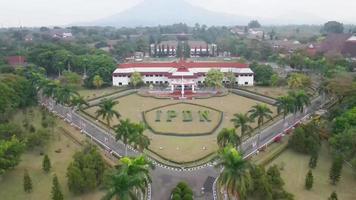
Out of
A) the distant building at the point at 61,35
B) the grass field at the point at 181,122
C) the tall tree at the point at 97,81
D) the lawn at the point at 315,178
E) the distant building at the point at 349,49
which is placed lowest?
the lawn at the point at 315,178

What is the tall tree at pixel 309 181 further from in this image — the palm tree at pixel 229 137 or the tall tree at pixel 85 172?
the tall tree at pixel 85 172

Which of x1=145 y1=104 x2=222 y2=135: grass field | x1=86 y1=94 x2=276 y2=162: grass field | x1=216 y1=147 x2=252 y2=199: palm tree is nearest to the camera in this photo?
x1=216 y1=147 x2=252 y2=199: palm tree

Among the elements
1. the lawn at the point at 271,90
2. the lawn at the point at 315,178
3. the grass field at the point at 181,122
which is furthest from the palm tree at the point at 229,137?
the lawn at the point at 271,90

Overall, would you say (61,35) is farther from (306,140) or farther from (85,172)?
(306,140)

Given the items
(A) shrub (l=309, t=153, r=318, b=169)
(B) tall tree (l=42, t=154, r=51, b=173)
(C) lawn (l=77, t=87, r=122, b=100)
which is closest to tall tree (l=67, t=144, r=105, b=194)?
(B) tall tree (l=42, t=154, r=51, b=173)

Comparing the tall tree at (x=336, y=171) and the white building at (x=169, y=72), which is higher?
the white building at (x=169, y=72)

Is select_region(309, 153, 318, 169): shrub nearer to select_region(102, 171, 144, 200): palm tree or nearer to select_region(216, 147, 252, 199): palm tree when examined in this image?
select_region(216, 147, 252, 199): palm tree

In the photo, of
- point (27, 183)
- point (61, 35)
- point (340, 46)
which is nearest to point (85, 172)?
point (27, 183)

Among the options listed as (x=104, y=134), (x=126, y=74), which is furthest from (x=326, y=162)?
(x=126, y=74)
